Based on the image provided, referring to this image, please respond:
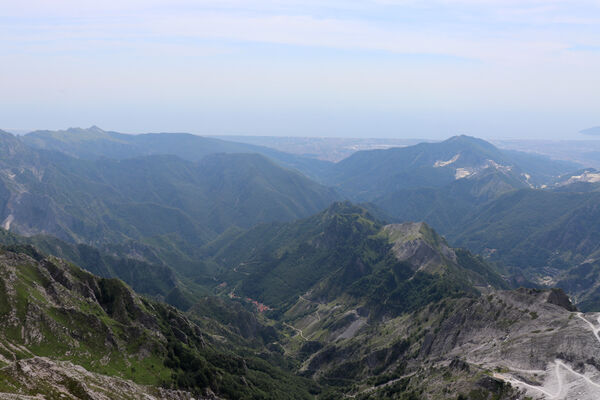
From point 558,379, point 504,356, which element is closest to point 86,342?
point 504,356

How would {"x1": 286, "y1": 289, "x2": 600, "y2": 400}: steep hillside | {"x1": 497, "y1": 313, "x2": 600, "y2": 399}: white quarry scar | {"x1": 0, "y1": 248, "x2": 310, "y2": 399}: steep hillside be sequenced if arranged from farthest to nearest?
{"x1": 286, "y1": 289, "x2": 600, "y2": 400}: steep hillside → {"x1": 497, "y1": 313, "x2": 600, "y2": 399}: white quarry scar → {"x1": 0, "y1": 248, "x2": 310, "y2": 399}: steep hillside


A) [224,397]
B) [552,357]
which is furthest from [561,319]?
[224,397]

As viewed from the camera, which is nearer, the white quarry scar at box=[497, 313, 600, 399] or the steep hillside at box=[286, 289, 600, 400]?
the white quarry scar at box=[497, 313, 600, 399]

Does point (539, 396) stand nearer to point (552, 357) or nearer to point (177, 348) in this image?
point (552, 357)

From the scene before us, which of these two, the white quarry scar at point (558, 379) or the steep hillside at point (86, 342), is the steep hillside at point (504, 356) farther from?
the steep hillside at point (86, 342)

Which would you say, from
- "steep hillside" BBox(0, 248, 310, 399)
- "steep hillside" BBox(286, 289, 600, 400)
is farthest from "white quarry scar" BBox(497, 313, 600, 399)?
"steep hillside" BBox(0, 248, 310, 399)

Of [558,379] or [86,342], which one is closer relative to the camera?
[558,379]

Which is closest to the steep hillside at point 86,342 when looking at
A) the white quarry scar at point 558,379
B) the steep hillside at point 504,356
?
the steep hillside at point 504,356

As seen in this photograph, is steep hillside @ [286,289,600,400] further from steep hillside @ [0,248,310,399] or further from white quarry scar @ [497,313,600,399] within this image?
steep hillside @ [0,248,310,399]

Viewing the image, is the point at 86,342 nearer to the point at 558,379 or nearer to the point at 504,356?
the point at 504,356
